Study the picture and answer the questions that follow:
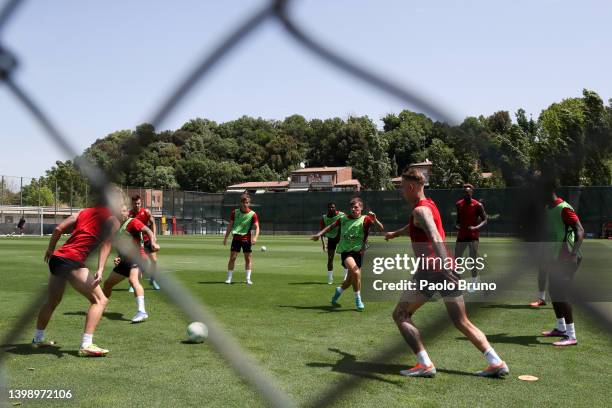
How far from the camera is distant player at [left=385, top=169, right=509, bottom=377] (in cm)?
438

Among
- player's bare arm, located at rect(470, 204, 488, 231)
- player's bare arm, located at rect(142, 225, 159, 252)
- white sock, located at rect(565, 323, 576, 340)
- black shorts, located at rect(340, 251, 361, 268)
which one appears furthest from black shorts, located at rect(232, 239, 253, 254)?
white sock, located at rect(565, 323, 576, 340)

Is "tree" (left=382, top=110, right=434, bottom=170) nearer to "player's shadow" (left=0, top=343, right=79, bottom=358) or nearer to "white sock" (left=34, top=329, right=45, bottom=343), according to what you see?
"player's shadow" (left=0, top=343, right=79, bottom=358)

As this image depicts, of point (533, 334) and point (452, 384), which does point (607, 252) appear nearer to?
point (533, 334)

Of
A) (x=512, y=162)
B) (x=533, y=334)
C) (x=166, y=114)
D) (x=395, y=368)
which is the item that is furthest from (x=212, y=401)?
(x=533, y=334)

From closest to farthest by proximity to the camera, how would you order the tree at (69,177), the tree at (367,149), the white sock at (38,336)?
the tree at (69,177), the tree at (367,149), the white sock at (38,336)

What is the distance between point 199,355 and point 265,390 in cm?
426

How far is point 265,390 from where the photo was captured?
1633 millimetres

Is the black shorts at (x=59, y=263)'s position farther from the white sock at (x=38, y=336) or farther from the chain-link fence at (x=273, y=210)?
the chain-link fence at (x=273, y=210)

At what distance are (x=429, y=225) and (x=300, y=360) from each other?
1.94 meters

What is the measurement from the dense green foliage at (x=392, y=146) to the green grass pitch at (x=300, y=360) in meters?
0.93

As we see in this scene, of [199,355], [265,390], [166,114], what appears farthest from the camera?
[199,355]

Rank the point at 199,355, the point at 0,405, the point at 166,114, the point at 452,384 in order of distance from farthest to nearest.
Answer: the point at 199,355 < the point at 452,384 < the point at 0,405 < the point at 166,114

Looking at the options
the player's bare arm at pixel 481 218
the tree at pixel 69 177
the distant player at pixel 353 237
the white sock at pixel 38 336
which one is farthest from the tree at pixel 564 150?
the distant player at pixel 353 237

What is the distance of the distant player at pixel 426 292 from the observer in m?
4.38
